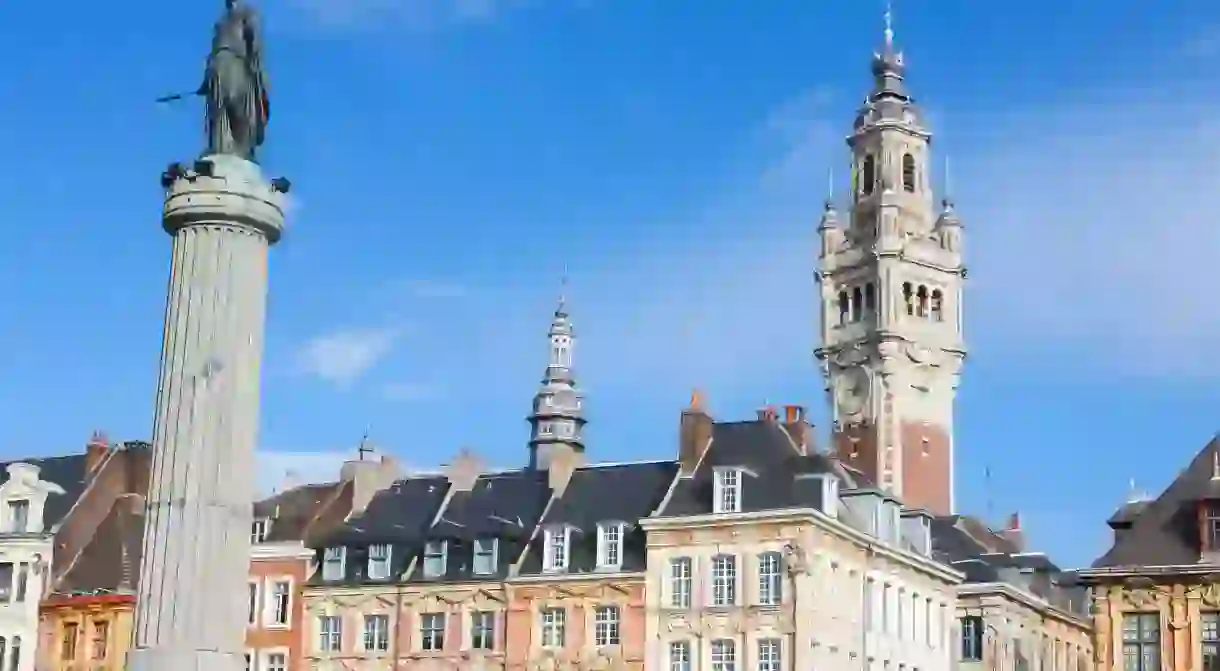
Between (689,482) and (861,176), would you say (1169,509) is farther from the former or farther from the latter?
(861,176)

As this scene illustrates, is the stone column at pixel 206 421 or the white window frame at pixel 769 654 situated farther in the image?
the white window frame at pixel 769 654

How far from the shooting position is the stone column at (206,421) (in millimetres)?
27625

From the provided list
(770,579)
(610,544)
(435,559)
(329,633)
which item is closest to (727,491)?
(770,579)

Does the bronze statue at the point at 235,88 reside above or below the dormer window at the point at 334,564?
A: above

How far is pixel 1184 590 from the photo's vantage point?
51.4 meters

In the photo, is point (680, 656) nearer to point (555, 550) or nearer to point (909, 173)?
point (555, 550)

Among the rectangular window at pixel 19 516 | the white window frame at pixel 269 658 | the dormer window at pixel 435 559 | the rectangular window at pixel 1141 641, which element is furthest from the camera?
the rectangular window at pixel 19 516

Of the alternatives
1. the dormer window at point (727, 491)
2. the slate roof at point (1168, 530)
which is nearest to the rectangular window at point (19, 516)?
the dormer window at point (727, 491)

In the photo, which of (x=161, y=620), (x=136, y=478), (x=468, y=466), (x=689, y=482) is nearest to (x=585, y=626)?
(x=689, y=482)

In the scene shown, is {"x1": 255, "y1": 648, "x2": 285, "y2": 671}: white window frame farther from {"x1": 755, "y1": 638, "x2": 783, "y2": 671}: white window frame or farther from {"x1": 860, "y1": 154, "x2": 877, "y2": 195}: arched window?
{"x1": 860, "y1": 154, "x2": 877, "y2": 195}: arched window

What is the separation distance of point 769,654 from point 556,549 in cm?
829

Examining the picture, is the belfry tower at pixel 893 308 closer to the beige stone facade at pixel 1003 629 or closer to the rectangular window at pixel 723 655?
the beige stone facade at pixel 1003 629

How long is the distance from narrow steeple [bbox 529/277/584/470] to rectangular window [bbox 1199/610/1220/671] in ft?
88.1

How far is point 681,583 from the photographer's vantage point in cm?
5706
